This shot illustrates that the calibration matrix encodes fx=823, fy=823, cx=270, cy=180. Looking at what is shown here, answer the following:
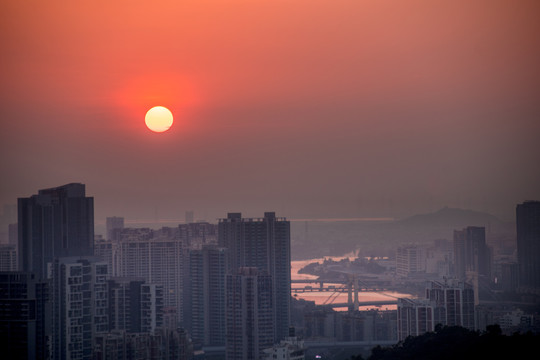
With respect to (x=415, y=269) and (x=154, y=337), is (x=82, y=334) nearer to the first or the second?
(x=154, y=337)

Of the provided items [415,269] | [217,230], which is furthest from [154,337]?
[415,269]

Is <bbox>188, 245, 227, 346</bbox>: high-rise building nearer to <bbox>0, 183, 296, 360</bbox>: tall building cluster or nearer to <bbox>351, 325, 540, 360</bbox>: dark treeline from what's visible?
<bbox>0, 183, 296, 360</bbox>: tall building cluster

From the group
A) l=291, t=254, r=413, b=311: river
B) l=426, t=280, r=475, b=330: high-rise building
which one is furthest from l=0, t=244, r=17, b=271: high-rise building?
l=426, t=280, r=475, b=330: high-rise building

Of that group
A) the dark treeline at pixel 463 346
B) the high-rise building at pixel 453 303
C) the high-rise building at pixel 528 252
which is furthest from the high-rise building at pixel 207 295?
the high-rise building at pixel 528 252

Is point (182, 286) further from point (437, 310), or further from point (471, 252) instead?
point (471, 252)

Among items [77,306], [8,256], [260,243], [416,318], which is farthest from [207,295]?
[416,318]

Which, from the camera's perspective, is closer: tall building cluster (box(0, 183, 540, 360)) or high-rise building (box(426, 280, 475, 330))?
tall building cluster (box(0, 183, 540, 360))

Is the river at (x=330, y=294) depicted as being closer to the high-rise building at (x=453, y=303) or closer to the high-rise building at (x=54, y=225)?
the high-rise building at (x=453, y=303)
